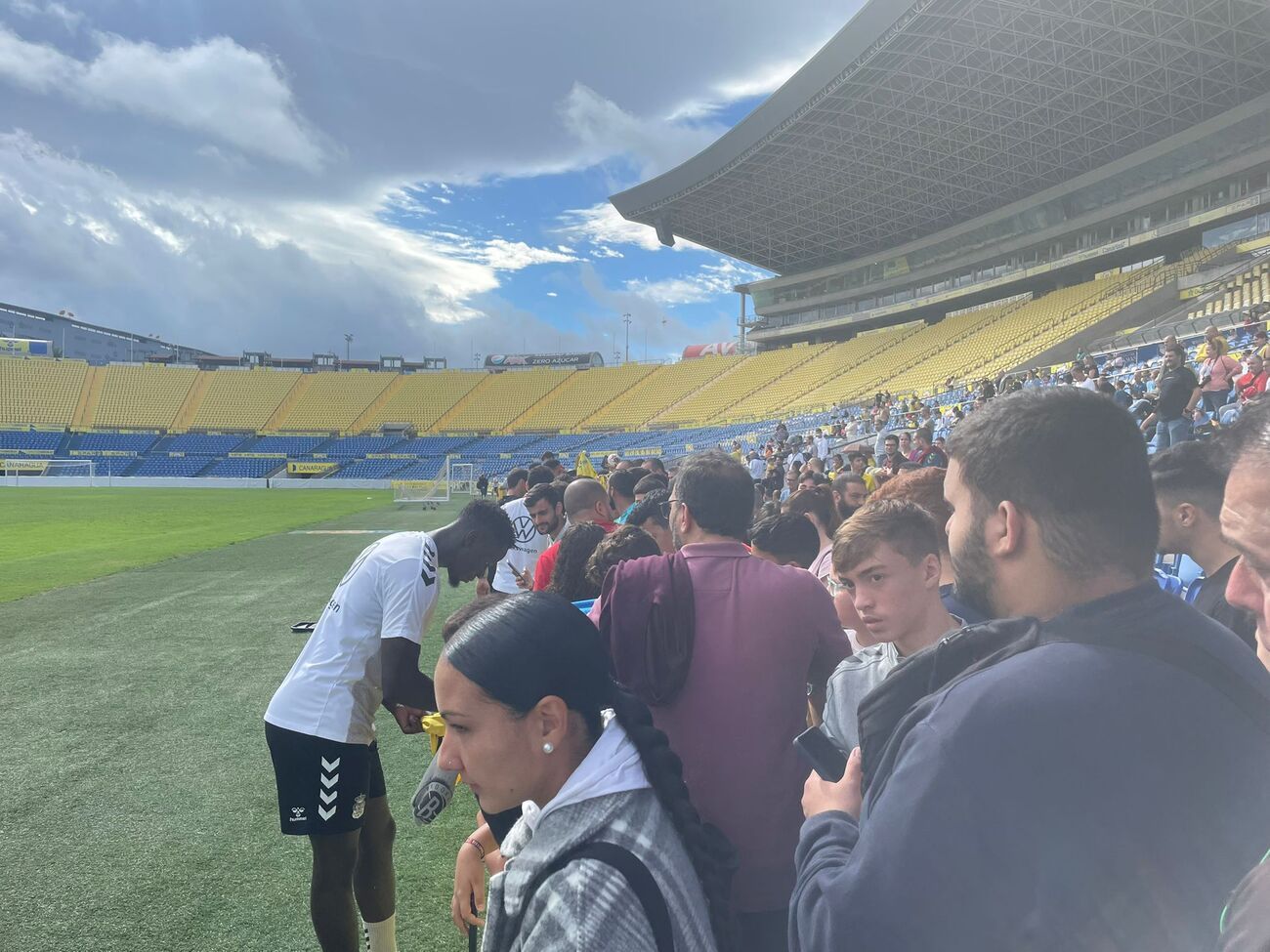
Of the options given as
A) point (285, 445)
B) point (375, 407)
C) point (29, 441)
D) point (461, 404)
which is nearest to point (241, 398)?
point (285, 445)

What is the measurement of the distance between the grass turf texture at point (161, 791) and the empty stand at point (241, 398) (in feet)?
179

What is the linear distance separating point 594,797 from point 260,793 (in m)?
4.19

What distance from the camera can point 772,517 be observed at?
3.53 m

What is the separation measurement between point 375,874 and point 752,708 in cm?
182

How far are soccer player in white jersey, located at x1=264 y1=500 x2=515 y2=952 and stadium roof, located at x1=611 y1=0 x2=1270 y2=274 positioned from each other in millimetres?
28690

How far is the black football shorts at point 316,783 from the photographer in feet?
9.18

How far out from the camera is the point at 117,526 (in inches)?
777

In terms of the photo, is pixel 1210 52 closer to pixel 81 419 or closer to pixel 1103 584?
pixel 1103 584

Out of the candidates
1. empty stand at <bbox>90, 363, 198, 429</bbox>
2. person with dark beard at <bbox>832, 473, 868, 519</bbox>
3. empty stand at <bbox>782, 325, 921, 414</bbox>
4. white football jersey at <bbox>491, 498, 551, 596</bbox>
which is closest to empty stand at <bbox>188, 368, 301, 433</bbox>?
empty stand at <bbox>90, 363, 198, 429</bbox>

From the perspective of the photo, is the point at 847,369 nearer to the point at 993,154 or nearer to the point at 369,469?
the point at 993,154

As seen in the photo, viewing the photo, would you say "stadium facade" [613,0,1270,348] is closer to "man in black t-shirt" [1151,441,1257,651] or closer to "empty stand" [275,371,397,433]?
"man in black t-shirt" [1151,441,1257,651]

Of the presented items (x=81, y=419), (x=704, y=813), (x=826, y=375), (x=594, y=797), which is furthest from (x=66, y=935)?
(x=81, y=419)

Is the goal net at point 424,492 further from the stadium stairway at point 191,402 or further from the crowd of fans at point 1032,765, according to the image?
the stadium stairway at point 191,402

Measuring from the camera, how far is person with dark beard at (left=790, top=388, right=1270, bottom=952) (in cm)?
95
